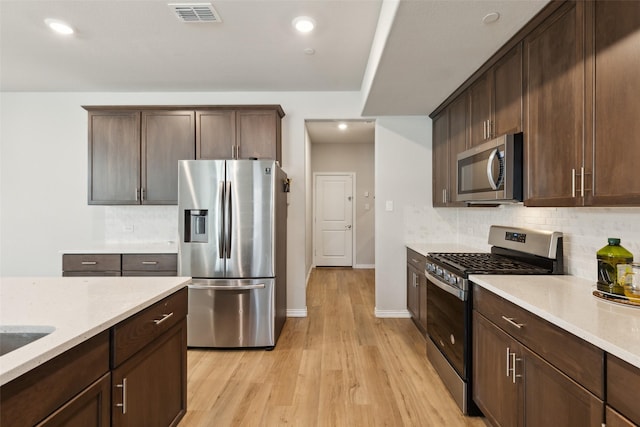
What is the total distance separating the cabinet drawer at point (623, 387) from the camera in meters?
0.92

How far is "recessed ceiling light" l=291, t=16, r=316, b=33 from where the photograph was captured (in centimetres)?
238

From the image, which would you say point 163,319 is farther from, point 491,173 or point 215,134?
point 215,134

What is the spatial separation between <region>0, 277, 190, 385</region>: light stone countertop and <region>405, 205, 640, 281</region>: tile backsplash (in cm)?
229

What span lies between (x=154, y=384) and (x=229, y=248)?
1.50 m

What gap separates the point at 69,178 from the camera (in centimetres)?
388

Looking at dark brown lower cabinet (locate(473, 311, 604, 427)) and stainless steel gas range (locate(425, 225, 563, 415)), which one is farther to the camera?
stainless steel gas range (locate(425, 225, 563, 415))

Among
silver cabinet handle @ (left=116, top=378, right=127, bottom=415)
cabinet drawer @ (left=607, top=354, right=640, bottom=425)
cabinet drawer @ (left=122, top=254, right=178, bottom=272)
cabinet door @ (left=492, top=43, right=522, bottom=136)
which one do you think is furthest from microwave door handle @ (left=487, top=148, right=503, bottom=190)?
cabinet drawer @ (left=122, top=254, right=178, bottom=272)

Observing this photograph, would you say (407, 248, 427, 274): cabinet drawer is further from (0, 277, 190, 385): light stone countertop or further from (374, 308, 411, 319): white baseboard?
(0, 277, 190, 385): light stone countertop

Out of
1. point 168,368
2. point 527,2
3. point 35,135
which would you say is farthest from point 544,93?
point 35,135

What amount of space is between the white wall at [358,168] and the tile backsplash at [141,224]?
3637 mm

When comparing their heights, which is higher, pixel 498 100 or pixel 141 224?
pixel 498 100

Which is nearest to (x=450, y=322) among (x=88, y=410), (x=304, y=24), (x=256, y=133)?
(x=88, y=410)

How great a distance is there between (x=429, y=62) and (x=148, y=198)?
3.05m

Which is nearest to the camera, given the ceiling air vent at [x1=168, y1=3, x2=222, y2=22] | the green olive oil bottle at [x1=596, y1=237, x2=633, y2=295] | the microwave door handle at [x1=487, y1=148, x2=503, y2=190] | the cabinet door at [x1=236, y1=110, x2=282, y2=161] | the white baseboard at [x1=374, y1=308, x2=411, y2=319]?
the green olive oil bottle at [x1=596, y1=237, x2=633, y2=295]
